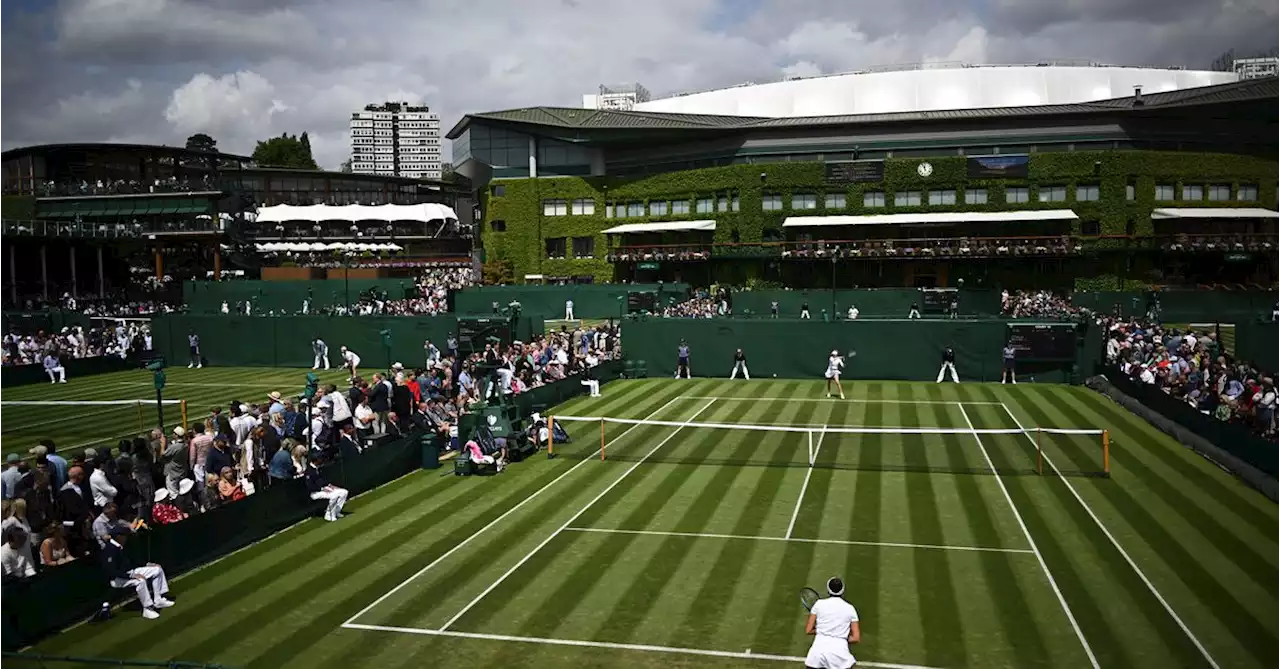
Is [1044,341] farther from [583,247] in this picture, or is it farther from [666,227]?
[583,247]

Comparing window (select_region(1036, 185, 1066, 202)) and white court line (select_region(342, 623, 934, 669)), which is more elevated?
window (select_region(1036, 185, 1066, 202))

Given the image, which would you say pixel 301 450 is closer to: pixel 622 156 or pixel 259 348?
pixel 259 348

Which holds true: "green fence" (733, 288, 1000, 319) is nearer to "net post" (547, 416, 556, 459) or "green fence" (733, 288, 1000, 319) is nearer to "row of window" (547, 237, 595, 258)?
"net post" (547, 416, 556, 459)

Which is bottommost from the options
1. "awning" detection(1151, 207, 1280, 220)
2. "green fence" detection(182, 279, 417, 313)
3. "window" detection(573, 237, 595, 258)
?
"green fence" detection(182, 279, 417, 313)

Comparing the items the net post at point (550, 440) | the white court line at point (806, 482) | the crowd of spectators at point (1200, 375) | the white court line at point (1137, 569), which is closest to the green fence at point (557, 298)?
the crowd of spectators at point (1200, 375)

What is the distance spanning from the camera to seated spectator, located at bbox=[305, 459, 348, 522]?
18562 millimetres

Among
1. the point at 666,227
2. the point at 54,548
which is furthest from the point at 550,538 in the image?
the point at 666,227

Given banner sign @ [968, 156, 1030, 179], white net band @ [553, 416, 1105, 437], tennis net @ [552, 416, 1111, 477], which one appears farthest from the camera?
banner sign @ [968, 156, 1030, 179]

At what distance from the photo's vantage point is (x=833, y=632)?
971 centimetres

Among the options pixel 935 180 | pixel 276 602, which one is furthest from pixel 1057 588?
pixel 935 180

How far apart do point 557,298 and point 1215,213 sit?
170 feet

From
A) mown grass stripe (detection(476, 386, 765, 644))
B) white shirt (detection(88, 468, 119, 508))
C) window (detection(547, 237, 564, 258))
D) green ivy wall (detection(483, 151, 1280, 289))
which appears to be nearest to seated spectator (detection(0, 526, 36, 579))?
white shirt (detection(88, 468, 119, 508))

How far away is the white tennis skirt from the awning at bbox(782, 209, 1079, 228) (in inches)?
2893

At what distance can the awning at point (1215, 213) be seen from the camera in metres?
75.6
